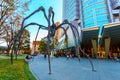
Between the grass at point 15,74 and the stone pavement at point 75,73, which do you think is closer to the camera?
the grass at point 15,74

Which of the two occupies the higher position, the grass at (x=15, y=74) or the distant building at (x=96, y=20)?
the distant building at (x=96, y=20)

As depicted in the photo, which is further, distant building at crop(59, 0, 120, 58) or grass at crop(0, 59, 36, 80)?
distant building at crop(59, 0, 120, 58)

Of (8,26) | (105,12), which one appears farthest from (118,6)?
(8,26)

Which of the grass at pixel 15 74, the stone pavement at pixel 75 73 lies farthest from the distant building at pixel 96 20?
the grass at pixel 15 74

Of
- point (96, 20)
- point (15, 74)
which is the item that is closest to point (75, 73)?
point (15, 74)

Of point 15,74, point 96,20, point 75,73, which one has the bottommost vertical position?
point 75,73

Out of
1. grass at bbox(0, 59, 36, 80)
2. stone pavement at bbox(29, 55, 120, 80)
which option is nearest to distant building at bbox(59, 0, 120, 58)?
stone pavement at bbox(29, 55, 120, 80)

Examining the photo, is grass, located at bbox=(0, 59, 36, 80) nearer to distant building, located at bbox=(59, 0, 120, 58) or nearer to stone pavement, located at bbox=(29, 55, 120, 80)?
stone pavement, located at bbox=(29, 55, 120, 80)

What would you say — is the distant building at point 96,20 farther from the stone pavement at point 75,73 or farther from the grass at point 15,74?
the grass at point 15,74

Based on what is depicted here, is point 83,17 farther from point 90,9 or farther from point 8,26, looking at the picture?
point 8,26

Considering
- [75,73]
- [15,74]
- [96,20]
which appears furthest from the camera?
[96,20]

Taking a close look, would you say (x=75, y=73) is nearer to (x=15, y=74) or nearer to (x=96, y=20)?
(x=15, y=74)

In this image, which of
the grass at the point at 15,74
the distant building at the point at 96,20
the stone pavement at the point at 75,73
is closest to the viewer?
the grass at the point at 15,74

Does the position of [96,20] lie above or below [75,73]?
above
